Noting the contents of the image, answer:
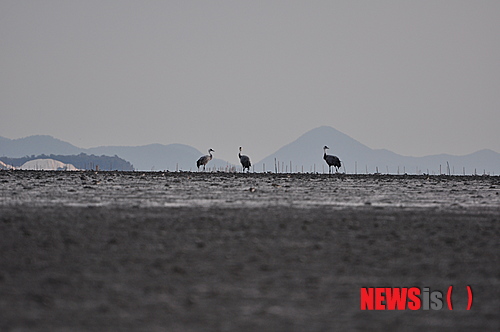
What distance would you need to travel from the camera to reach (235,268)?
30.4 feet

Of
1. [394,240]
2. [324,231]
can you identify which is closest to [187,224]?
[324,231]

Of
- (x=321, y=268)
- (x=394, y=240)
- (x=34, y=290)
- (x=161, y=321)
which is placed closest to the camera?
(x=161, y=321)

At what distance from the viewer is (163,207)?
18.5 m

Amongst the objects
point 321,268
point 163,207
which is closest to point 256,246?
point 321,268

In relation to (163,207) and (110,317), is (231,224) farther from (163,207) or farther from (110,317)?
(110,317)

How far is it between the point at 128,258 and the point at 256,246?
2.26m

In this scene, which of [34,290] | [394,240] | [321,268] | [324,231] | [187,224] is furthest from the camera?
[187,224]

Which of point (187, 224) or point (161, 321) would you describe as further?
point (187, 224)

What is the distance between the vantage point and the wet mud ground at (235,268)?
268 inches

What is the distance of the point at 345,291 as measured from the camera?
316 inches

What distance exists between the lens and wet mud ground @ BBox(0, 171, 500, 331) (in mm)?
6816

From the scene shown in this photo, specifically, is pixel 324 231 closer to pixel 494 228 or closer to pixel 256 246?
pixel 256 246

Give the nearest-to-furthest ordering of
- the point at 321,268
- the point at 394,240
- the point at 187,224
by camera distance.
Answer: the point at 321,268
the point at 394,240
the point at 187,224

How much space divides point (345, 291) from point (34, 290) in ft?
11.6
